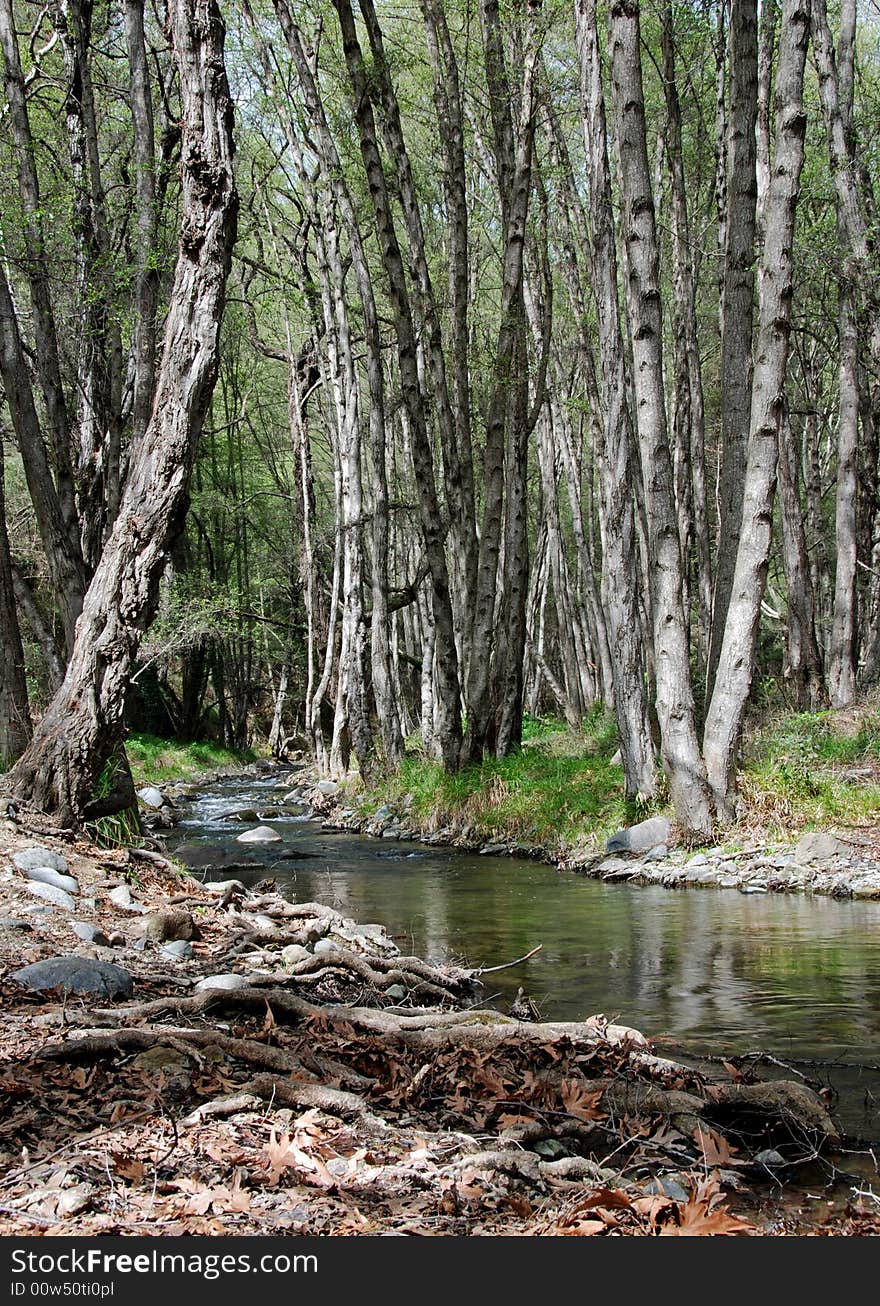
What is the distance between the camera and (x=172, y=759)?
92.0 ft

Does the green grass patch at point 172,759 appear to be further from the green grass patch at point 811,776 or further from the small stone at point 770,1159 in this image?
the small stone at point 770,1159

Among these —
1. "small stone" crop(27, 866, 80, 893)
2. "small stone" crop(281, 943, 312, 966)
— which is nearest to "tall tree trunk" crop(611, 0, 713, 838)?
"small stone" crop(281, 943, 312, 966)

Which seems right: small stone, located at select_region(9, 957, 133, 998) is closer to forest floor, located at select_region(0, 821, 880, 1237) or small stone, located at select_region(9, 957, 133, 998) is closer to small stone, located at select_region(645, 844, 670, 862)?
forest floor, located at select_region(0, 821, 880, 1237)

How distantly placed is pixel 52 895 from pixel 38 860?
1.80 ft

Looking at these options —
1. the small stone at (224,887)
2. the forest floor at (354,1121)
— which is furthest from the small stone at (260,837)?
the forest floor at (354,1121)

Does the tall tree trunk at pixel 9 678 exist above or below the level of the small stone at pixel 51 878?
above

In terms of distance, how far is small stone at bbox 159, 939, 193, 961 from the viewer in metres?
5.50

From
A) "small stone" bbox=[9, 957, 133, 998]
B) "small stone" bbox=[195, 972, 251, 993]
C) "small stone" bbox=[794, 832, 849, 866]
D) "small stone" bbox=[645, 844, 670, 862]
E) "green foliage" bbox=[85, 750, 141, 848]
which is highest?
"green foliage" bbox=[85, 750, 141, 848]

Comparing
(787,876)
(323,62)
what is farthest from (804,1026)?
(323,62)

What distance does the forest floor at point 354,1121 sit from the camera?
2.59 meters

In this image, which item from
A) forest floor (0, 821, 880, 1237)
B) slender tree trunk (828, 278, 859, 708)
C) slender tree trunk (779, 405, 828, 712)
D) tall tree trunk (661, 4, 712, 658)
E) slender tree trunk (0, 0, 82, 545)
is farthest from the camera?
slender tree trunk (779, 405, 828, 712)

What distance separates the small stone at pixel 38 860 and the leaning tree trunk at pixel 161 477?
79 centimetres

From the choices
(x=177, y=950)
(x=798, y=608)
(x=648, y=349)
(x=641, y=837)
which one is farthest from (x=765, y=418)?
(x=177, y=950)

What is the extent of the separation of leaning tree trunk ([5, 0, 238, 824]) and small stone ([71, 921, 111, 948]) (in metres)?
1.98
